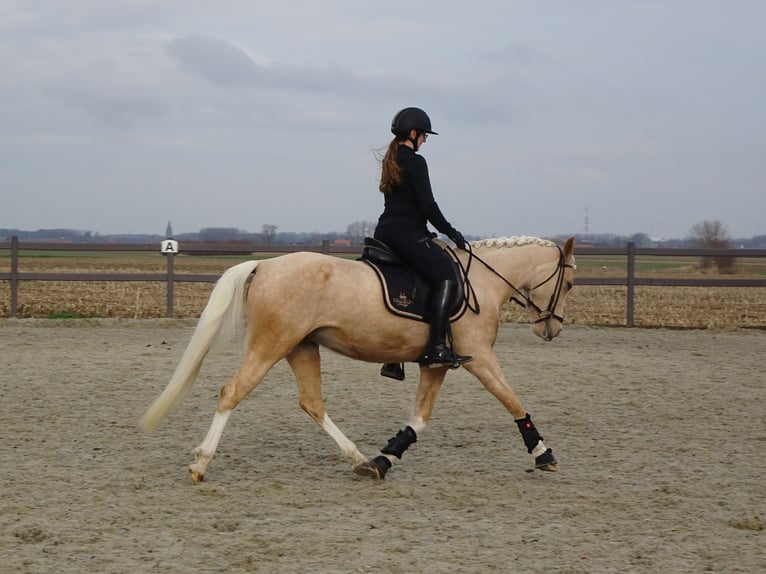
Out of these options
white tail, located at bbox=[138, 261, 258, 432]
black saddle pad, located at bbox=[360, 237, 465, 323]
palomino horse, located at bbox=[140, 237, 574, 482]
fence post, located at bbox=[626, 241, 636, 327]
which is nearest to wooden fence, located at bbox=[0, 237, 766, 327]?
fence post, located at bbox=[626, 241, 636, 327]

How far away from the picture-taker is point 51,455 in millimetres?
6434

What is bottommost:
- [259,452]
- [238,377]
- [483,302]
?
[259,452]

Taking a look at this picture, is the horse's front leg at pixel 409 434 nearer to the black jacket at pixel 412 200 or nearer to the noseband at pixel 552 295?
the noseband at pixel 552 295

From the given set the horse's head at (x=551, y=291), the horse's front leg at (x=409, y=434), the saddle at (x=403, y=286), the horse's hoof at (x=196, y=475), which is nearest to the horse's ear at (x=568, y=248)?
the horse's head at (x=551, y=291)

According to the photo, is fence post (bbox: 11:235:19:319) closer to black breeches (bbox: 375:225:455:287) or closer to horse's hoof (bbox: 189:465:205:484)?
horse's hoof (bbox: 189:465:205:484)

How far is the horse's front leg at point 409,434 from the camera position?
5997 mm

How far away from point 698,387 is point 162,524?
691 cm

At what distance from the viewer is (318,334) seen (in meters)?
6.08

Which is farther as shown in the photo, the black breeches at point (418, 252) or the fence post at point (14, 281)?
the fence post at point (14, 281)

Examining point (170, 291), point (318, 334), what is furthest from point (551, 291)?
point (170, 291)

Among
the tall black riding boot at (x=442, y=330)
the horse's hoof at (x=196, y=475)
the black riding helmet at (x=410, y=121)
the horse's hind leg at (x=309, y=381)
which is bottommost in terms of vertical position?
the horse's hoof at (x=196, y=475)

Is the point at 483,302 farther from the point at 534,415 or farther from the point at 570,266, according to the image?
the point at 534,415

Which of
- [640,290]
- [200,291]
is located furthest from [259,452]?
[640,290]

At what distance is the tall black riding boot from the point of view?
238 inches
